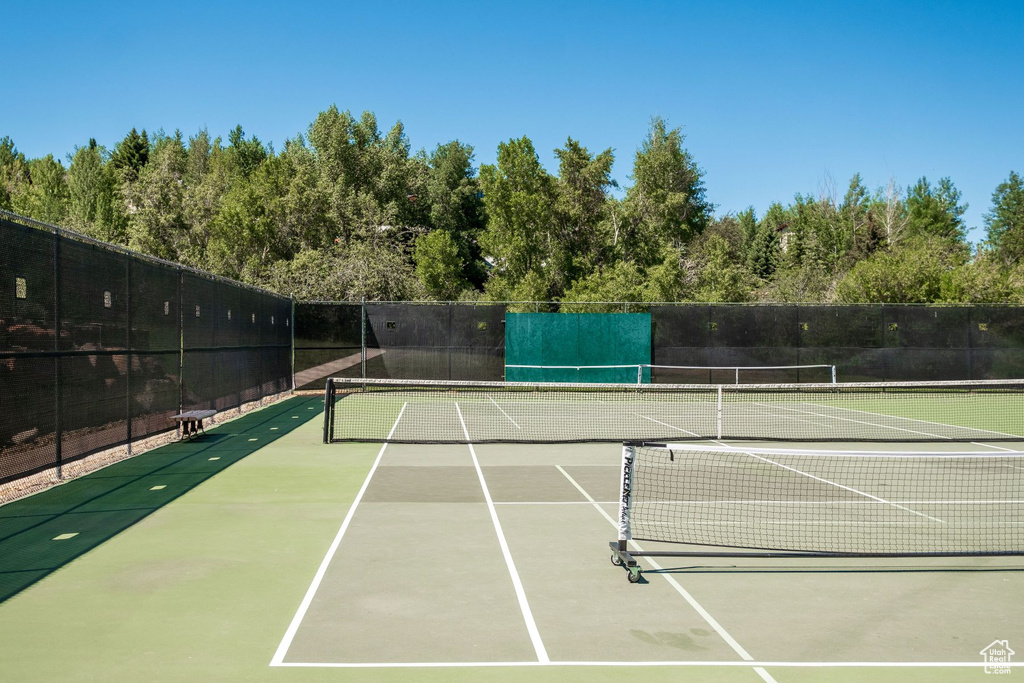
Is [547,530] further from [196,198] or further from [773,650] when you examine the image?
[196,198]

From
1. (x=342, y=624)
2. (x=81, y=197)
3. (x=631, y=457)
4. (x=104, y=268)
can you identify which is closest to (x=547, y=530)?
(x=631, y=457)

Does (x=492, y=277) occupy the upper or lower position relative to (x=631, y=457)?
upper

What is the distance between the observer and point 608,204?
44.5m

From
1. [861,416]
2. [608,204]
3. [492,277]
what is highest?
[608,204]

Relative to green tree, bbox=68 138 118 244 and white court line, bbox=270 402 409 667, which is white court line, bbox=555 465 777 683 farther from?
green tree, bbox=68 138 118 244

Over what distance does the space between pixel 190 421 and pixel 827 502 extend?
35.2 feet

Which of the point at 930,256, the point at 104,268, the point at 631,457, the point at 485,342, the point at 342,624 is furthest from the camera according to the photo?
the point at 930,256

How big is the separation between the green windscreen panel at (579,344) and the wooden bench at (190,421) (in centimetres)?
1393

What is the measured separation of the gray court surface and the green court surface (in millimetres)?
20

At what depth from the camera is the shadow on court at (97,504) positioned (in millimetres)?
7375

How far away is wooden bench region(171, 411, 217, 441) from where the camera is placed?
48.7 ft

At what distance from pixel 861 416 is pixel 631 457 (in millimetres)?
16260

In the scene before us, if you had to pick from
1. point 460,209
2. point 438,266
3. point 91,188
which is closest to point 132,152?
point 91,188

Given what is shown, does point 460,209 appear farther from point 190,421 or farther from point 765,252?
point 190,421
